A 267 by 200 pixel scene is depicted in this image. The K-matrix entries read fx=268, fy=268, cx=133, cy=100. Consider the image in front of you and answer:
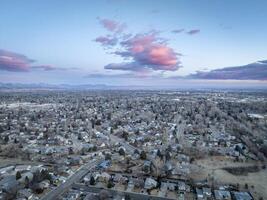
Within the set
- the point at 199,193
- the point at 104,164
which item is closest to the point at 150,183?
the point at 199,193

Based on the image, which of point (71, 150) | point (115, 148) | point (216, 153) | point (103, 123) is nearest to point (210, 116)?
point (103, 123)

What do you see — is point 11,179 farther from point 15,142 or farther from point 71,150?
point 15,142

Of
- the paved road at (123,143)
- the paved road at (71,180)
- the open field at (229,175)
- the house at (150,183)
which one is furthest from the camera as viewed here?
the paved road at (123,143)

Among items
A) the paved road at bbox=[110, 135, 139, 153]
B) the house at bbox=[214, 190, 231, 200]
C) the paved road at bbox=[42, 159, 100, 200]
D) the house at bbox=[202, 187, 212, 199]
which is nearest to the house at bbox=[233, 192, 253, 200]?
the house at bbox=[214, 190, 231, 200]

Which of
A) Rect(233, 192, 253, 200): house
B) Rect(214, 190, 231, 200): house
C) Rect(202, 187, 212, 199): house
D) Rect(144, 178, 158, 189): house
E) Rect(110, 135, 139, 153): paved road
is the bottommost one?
Rect(233, 192, 253, 200): house

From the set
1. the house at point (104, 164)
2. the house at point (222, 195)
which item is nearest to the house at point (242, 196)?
the house at point (222, 195)

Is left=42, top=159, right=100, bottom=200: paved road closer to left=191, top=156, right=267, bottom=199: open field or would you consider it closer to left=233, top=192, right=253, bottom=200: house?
left=191, top=156, right=267, bottom=199: open field

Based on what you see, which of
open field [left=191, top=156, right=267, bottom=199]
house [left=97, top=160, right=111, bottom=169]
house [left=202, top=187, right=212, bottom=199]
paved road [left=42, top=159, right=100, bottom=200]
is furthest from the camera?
house [left=97, top=160, right=111, bottom=169]

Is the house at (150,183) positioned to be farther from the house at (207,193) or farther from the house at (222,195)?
the house at (222,195)

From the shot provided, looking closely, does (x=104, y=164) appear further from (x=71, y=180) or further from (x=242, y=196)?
(x=242, y=196)

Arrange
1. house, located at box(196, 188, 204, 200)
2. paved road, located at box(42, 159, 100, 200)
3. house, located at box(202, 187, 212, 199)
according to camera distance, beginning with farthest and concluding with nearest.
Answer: house, located at box(202, 187, 212, 199) < house, located at box(196, 188, 204, 200) < paved road, located at box(42, 159, 100, 200)
